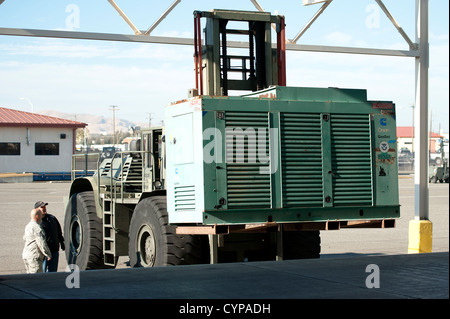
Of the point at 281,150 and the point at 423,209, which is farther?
the point at 423,209

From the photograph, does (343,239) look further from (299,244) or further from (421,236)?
(299,244)

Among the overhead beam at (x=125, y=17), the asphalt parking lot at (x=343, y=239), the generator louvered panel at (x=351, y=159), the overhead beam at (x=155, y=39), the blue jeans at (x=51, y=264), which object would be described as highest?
the overhead beam at (x=125, y=17)

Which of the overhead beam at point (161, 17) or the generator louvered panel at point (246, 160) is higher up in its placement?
the overhead beam at point (161, 17)

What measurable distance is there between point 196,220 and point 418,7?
6543 mm

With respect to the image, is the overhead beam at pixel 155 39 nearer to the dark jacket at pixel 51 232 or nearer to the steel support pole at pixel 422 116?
the steel support pole at pixel 422 116

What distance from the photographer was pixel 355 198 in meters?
10.9

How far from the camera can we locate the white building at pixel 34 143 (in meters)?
60.7

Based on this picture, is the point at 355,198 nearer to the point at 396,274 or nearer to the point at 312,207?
the point at 312,207

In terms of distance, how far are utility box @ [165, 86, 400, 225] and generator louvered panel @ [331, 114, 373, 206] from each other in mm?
15

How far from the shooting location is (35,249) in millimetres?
11836

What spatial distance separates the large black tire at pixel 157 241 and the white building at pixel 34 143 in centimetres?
5073

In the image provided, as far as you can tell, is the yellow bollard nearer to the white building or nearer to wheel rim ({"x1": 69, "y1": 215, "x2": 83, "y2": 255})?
wheel rim ({"x1": 69, "y1": 215, "x2": 83, "y2": 255})

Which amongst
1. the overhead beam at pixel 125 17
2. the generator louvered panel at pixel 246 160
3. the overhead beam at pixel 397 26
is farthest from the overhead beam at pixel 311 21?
the generator louvered panel at pixel 246 160
